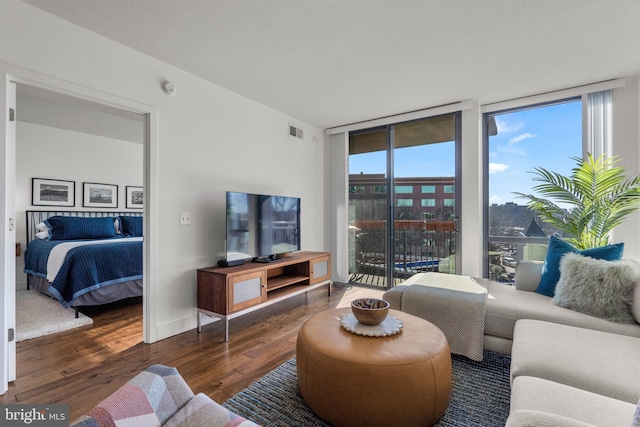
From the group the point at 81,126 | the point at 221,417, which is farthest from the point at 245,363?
the point at 81,126

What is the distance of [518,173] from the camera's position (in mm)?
3500

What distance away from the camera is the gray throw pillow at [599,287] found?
1832mm

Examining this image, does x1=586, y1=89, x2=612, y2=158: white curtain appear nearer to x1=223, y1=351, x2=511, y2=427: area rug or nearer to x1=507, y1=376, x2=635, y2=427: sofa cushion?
x1=223, y1=351, x2=511, y2=427: area rug

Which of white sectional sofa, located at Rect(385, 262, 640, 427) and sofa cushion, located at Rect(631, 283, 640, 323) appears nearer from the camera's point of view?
white sectional sofa, located at Rect(385, 262, 640, 427)

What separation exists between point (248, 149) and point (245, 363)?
2246 millimetres

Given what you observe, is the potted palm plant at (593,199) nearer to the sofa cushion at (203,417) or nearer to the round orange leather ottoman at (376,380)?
the round orange leather ottoman at (376,380)

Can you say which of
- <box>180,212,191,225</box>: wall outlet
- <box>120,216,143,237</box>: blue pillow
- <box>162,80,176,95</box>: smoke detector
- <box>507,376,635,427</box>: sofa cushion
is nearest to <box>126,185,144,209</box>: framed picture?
<box>120,216,143,237</box>: blue pillow

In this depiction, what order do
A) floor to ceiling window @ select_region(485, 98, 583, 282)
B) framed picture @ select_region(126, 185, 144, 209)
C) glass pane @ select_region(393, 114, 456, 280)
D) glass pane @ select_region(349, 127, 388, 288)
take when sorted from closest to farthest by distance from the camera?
floor to ceiling window @ select_region(485, 98, 583, 282) < glass pane @ select_region(393, 114, 456, 280) < glass pane @ select_region(349, 127, 388, 288) < framed picture @ select_region(126, 185, 144, 209)

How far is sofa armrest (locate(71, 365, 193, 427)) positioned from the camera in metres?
0.74

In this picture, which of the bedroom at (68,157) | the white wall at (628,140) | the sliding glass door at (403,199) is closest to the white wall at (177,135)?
the bedroom at (68,157)

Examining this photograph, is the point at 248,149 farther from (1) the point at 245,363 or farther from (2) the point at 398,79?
(1) the point at 245,363

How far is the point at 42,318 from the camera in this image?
2965mm

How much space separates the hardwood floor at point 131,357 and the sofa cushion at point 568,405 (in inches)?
58.8

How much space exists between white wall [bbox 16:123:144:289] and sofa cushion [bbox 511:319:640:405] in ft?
19.2
